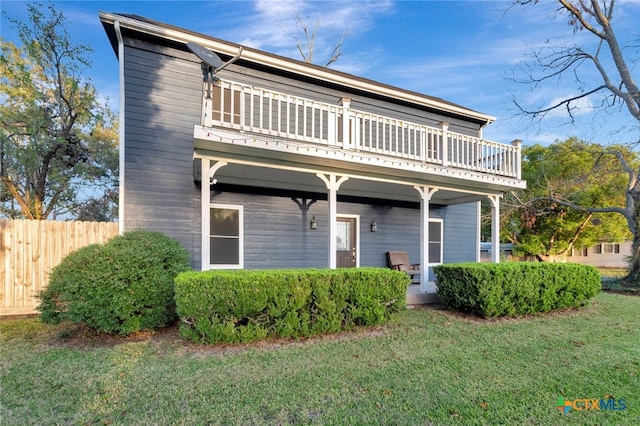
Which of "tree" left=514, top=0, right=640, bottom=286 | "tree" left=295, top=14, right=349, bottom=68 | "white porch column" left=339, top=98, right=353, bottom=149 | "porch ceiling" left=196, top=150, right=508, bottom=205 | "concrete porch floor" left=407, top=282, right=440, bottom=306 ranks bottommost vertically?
"concrete porch floor" left=407, top=282, right=440, bottom=306

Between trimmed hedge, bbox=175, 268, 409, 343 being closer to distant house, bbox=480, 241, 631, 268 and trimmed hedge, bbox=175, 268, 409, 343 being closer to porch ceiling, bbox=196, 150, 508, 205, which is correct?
porch ceiling, bbox=196, 150, 508, 205

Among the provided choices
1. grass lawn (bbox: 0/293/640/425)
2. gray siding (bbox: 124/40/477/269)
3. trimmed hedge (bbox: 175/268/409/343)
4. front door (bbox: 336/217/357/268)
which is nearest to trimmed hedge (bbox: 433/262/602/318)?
grass lawn (bbox: 0/293/640/425)

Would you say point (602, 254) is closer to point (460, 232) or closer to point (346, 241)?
point (460, 232)

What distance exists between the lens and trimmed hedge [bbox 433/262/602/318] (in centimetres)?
602

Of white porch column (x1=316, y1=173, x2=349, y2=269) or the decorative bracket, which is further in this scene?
the decorative bracket

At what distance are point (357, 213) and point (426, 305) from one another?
10.4 feet

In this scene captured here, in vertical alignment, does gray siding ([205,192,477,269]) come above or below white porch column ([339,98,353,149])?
below

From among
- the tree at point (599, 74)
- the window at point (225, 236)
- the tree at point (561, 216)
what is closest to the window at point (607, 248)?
the tree at point (561, 216)

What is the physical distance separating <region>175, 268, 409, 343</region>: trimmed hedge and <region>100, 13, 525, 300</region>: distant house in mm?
1304

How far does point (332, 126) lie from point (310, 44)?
14.8m

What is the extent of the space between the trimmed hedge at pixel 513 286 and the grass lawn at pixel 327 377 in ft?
2.38

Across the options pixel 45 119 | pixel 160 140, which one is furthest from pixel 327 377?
pixel 45 119

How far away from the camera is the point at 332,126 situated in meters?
6.58

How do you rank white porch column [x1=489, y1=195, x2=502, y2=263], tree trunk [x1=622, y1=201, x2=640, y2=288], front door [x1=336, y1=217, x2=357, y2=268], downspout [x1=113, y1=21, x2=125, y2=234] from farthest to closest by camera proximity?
tree trunk [x1=622, y1=201, x2=640, y2=288]
front door [x1=336, y1=217, x2=357, y2=268]
white porch column [x1=489, y1=195, x2=502, y2=263]
downspout [x1=113, y1=21, x2=125, y2=234]
